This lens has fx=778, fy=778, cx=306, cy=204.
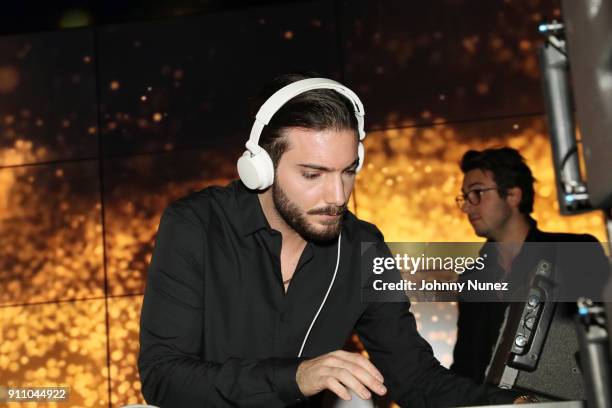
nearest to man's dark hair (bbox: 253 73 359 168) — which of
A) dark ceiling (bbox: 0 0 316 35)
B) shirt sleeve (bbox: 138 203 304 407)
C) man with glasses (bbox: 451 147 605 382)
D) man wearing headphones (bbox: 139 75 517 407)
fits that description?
man wearing headphones (bbox: 139 75 517 407)

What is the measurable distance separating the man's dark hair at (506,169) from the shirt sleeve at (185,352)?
173cm

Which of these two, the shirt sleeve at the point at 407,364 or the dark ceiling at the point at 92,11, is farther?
the dark ceiling at the point at 92,11

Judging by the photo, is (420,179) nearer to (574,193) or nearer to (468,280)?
(468,280)

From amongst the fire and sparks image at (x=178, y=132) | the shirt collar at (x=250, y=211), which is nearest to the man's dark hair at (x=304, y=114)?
the shirt collar at (x=250, y=211)

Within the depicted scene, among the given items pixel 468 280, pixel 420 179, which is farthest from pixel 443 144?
pixel 468 280

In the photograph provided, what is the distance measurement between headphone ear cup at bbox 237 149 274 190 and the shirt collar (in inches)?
3.7

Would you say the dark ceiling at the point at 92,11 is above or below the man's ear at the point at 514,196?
above

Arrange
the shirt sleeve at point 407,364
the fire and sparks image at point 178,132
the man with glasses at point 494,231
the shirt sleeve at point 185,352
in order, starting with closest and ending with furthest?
the shirt sleeve at point 185,352
the shirt sleeve at point 407,364
the man with glasses at point 494,231
the fire and sparks image at point 178,132

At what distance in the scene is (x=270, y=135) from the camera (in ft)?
Answer: 5.20

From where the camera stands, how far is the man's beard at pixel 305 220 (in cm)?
149

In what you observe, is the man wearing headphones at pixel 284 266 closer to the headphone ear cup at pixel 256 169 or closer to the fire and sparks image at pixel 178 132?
the headphone ear cup at pixel 256 169

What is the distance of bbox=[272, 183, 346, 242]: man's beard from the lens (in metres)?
1.49

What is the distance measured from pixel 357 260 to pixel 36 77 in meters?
2.84

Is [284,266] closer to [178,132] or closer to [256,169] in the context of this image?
[256,169]
